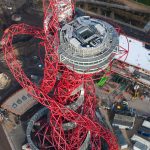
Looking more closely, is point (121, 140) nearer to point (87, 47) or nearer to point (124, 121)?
point (124, 121)

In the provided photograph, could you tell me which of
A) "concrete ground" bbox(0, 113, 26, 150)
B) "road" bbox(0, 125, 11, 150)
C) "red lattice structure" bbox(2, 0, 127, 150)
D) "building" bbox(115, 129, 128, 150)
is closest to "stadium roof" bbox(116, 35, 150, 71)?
"red lattice structure" bbox(2, 0, 127, 150)

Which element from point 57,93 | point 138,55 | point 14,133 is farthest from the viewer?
point 138,55

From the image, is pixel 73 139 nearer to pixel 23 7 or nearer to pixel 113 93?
pixel 113 93

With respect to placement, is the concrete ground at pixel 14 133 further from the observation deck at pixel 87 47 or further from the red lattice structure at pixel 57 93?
the observation deck at pixel 87 47

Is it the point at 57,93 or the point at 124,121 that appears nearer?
the point at 57,93

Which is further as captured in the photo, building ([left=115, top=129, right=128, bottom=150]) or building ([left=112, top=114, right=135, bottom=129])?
building ([left=112, top=114, right=135, bottom=129])

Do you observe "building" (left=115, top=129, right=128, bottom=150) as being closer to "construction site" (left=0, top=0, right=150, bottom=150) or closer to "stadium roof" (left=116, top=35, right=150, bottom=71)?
"construction site" (left=0, top=0, right=150, bottom=150)

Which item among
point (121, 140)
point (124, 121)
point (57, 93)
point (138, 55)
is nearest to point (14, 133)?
point (57, 93)
